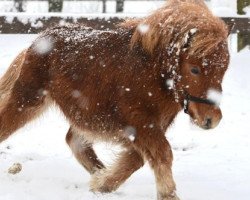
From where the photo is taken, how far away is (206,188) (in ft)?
16.5

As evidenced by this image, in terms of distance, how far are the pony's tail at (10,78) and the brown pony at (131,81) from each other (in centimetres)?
8

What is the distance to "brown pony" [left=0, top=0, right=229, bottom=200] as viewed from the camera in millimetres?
4234

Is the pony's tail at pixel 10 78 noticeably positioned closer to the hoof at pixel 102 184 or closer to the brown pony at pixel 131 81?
the brown pony at pixel 131 81

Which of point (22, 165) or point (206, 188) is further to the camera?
point (22, 165)

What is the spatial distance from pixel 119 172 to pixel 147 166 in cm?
114

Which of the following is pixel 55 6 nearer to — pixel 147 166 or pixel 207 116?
pixel 147 166

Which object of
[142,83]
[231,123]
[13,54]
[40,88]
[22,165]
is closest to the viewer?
[142,83]

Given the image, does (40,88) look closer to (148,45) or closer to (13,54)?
(148,45)

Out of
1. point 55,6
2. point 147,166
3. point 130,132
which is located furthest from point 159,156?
point 55,6

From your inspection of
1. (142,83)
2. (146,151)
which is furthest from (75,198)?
(142,83)

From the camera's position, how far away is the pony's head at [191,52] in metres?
4.15

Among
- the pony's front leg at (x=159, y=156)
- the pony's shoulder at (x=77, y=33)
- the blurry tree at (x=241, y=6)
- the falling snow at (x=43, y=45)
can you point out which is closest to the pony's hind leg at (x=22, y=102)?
the falling snow at (x=43, y=45)

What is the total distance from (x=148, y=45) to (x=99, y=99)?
68 centimetres

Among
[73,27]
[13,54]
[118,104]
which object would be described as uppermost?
[73,27]
